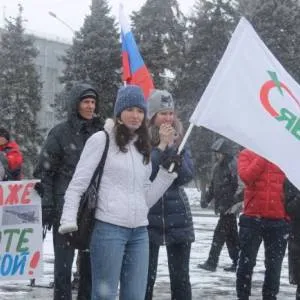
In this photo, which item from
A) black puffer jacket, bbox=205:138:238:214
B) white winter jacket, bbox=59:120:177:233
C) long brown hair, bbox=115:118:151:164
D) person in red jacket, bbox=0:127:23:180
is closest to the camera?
white winter jacket, bbox=59:120:177:233

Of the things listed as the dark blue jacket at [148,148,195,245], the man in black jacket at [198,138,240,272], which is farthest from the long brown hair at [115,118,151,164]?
the man in black jacket at [198,138,240,272]

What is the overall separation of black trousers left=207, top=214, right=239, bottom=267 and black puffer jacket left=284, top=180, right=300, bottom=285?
9.19 feet

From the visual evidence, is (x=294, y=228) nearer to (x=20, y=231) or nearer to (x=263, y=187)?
(x=263, y=187)

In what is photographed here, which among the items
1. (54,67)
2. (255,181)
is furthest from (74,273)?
(54,67)

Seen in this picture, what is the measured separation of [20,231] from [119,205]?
2.25 m

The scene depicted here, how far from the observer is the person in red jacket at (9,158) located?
349 inches

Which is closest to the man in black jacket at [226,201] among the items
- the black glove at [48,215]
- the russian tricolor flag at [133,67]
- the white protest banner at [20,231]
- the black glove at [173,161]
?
the russian tricolor flag at [133,67]

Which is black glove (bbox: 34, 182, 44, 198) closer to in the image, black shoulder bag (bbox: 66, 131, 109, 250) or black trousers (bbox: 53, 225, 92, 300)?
black trousers (bbox: 53, 225, 92, 300)

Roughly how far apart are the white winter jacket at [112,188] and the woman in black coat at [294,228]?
2413 mm

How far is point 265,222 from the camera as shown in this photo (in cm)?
695

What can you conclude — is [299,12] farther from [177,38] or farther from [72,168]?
[72,168]

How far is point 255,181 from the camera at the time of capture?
701cm

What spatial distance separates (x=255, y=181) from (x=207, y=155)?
32202mm

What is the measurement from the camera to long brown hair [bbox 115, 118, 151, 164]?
15.1 ft
